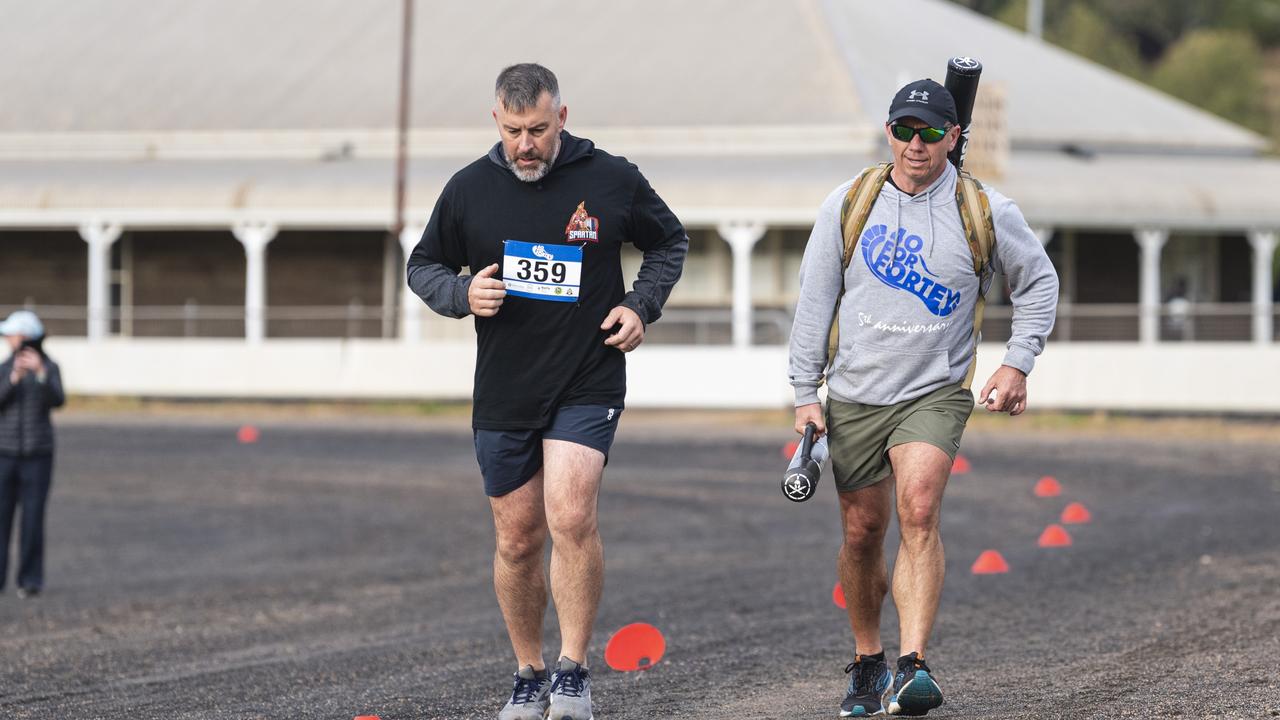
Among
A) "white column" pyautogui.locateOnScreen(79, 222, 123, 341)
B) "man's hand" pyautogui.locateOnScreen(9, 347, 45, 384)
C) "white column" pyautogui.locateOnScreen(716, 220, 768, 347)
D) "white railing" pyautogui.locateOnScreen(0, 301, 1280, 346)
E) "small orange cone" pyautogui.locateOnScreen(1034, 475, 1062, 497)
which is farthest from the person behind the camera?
"white column" pyautogui.locateOnScreen(79, 222, 123, 341)

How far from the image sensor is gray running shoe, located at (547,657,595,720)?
6324 mm

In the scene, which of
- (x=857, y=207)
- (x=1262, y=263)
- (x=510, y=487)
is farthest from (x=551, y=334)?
(x=1262, y=263)

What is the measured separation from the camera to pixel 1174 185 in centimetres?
3450

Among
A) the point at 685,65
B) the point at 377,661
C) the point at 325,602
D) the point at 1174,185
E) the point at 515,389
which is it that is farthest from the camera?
the point at 685,65

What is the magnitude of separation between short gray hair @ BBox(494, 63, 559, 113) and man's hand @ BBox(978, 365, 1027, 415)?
1.77m

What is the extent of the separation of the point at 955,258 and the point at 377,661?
356cm

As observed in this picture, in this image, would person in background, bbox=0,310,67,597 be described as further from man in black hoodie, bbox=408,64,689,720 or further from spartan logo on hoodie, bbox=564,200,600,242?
spartan logo on hoodie, bbox=564,200,600,242

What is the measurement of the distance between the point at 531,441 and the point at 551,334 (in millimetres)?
369

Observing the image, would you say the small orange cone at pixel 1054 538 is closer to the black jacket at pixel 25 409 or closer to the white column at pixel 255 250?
the black jacket at pixel 25 409

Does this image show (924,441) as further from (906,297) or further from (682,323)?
(682,323)

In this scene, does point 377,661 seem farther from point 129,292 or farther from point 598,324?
point 129,292

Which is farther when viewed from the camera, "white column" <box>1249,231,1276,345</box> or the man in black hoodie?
"white column" <box>1249,231,1276,345</box>

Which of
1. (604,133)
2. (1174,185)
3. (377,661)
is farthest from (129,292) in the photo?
(377,661)

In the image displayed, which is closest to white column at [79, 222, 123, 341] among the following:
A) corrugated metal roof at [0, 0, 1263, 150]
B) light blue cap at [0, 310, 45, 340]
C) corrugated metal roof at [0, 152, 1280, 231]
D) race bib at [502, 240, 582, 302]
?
corrugated metal roof at [0, 152, 1280, 231]
